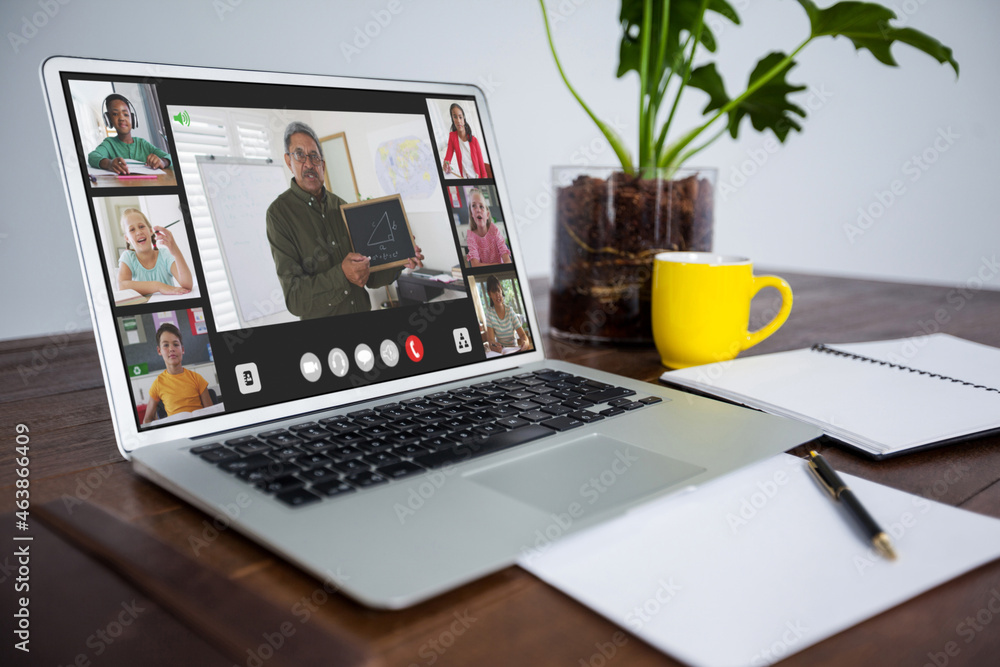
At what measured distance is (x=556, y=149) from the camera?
66.4 inches

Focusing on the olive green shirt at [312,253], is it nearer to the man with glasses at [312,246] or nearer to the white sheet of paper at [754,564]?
the man with glasses at [312,246]

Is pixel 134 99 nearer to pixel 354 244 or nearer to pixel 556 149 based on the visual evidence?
pixel 354 244

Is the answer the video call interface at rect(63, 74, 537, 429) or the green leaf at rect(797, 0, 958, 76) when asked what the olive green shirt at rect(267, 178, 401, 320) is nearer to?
the video call interface at rect(63, 74, 537, 429)

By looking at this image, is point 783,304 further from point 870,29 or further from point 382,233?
point 382,233

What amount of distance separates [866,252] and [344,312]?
2.52 meters

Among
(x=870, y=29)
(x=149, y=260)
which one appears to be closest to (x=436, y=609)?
(x=149, y=260)

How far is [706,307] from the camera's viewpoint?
31.6 inches

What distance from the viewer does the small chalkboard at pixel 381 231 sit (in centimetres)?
70

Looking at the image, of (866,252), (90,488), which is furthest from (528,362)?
(866,252)

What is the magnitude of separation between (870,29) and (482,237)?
557 mm

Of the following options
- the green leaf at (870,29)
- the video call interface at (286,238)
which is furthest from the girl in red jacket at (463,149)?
the green leaf at (870,29)

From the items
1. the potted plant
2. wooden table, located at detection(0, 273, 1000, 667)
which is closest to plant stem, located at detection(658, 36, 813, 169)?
the potted plant

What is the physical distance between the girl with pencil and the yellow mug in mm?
524

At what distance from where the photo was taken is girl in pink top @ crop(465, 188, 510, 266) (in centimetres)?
78
